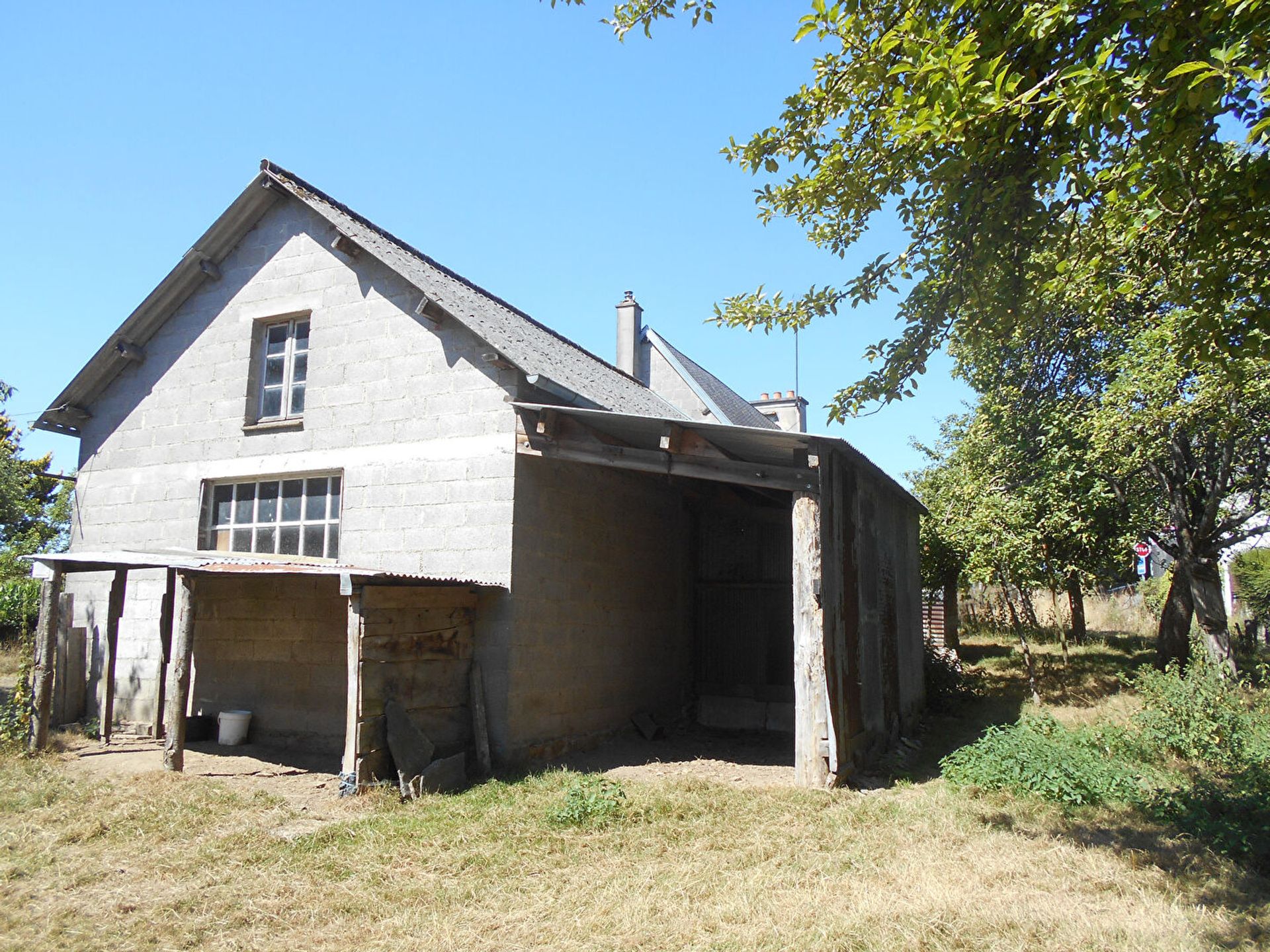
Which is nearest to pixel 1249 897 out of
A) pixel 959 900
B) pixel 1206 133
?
pixel 959 900

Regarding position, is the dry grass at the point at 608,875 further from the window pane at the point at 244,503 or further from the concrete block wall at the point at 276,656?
the window pane at the point at 244,503

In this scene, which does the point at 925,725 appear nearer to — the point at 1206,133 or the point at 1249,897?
the point at 1249,897

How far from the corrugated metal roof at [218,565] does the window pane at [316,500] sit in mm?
701

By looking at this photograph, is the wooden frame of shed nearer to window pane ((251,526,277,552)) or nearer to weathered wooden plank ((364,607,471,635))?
weathered wooden plank ((364,607,471,635))

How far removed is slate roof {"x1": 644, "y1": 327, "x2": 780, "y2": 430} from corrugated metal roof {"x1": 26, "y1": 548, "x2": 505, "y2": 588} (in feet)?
32.5

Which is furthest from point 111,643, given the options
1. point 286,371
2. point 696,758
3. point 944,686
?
point 944,686

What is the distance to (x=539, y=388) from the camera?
33.5 feet

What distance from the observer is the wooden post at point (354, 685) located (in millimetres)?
8055

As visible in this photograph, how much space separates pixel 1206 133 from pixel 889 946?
497 centimetres

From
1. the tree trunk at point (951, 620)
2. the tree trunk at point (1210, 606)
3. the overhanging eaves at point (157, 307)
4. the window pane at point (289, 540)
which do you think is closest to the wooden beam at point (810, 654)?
the window pane at point (289, 540)

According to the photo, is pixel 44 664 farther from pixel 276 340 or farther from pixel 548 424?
pixel 548 424

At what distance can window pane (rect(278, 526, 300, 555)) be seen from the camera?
11109 mm

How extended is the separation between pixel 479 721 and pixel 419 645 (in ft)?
3.51

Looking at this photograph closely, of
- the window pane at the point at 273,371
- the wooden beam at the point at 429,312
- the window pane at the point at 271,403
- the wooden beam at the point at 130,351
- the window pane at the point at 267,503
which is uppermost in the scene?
the wooden beam at the point at 130,351
